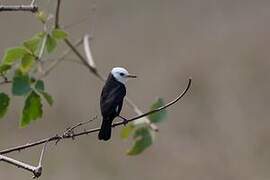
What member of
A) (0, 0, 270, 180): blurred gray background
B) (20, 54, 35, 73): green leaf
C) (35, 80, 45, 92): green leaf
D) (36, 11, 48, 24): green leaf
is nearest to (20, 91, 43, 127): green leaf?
(35, 80, 45, 92): green leaf

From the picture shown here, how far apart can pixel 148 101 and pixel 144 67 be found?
0.73 meters

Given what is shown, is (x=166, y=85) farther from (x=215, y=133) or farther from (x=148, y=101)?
(x=215, y=133)

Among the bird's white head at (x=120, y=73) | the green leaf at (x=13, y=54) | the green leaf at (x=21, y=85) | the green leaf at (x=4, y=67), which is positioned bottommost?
the bird's white head at (x=120, y=73)

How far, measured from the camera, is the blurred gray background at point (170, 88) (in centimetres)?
689

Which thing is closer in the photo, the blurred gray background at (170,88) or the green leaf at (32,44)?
the green leaf at (32,44)

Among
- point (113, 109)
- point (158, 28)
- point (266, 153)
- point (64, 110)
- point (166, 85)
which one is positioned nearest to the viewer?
point (113, 109)

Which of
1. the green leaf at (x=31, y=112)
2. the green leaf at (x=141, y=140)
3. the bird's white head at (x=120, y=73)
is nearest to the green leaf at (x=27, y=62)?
the green leaf at (x=31, y=112)

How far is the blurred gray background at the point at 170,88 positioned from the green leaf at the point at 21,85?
11.4 ft

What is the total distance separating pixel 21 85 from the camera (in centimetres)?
226

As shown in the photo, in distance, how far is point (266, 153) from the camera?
688cm

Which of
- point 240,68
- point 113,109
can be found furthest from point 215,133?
point 113,109

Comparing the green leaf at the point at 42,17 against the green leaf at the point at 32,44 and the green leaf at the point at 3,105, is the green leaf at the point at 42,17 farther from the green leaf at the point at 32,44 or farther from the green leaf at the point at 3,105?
the green leaf at the point at 3,105

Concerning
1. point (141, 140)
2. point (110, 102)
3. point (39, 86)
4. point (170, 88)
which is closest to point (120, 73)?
point (110, 102)

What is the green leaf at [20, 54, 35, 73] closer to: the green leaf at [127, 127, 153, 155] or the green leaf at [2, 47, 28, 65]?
the green leaf at [2, 47, 28, 65]
